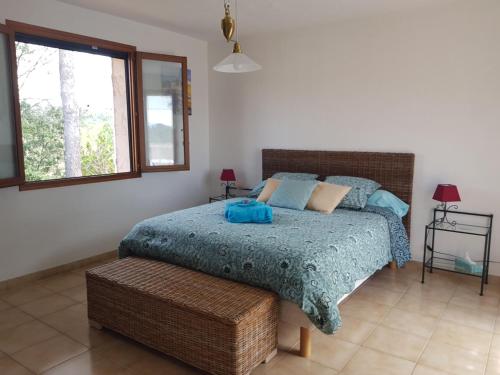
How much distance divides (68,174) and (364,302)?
3.02m

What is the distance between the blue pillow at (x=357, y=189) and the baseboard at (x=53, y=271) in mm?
2422

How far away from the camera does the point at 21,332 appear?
8.60 feet

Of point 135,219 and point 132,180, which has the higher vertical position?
point 132,180

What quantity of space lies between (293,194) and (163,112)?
1.83 meters

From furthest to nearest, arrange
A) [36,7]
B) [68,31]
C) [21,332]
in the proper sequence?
[68,31], [36,7], [21,332]

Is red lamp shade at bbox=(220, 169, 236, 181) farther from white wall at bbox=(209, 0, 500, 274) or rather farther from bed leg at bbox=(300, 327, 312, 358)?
bed leg at bbox=(300, 327, 312, 358)

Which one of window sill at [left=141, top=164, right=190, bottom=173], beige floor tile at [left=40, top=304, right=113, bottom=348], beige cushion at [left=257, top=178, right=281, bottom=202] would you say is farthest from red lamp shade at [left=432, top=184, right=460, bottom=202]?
beige floor tile at [left=40, top=304, right=113, bottom=348]

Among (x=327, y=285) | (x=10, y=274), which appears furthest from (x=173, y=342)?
(x=10, y=274)

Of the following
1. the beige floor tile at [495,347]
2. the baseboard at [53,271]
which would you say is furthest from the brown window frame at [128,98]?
the beige floor tile at [495,347]

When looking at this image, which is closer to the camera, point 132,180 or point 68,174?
point 68,174

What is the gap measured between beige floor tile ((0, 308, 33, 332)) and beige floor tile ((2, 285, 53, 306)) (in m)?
0.13

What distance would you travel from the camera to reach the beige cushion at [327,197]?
349 cm

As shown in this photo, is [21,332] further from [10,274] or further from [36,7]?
[36,7]

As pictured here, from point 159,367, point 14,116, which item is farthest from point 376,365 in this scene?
point 14,116
